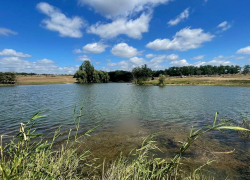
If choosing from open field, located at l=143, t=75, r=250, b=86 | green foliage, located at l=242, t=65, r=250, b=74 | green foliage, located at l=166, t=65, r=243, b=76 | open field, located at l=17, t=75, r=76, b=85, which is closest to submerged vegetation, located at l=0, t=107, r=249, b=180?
open field, located at l=143, t=75, r=250, b=86

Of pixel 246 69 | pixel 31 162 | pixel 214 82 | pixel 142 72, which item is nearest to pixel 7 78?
pixel 142 72

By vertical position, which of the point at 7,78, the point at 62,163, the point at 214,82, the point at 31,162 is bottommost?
the point at 214,82

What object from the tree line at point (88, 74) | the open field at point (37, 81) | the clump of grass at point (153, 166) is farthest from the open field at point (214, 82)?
the clump of grass at point (153, 166)

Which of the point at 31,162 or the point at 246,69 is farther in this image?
the point at 246,69

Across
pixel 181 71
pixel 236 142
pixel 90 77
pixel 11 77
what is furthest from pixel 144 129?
pixel 181 71

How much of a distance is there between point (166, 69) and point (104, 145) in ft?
562

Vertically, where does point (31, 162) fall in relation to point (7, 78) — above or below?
below

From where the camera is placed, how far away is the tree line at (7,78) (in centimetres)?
7609

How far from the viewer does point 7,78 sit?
3051 inches

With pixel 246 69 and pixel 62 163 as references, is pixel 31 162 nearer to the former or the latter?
pixel 62 163

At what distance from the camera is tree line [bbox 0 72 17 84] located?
250 feet

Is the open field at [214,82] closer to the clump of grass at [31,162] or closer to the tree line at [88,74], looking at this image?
the tree line at [88,74]

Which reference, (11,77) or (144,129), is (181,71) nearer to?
(11,77)

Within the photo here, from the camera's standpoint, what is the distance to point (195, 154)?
23.6 feet
